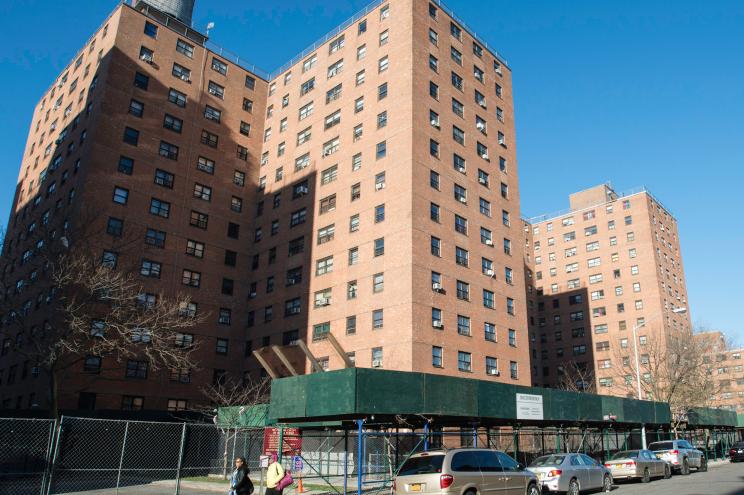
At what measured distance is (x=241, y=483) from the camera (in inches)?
580

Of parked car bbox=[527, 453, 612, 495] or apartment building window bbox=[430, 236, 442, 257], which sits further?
apartment building window bbox=[430, 236, 442, 257]

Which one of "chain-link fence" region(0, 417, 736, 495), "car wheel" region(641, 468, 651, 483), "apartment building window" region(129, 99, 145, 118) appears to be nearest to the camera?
"car wheel" region(641, 468, 651, 483)

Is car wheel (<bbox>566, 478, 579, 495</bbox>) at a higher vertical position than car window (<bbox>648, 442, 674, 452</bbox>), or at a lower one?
lower

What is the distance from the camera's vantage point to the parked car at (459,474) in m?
14.7

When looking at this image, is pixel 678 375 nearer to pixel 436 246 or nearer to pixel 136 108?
pixel 436 246

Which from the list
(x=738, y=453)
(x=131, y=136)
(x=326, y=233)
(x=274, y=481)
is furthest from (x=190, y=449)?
(x=738, y=453)

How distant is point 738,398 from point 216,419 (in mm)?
116846

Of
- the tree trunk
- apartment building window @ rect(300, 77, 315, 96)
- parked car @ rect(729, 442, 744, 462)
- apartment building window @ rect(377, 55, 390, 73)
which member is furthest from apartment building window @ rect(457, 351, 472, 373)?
apartment building window @ rect(300, 77, 315, 96)

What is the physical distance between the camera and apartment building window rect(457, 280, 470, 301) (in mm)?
41553

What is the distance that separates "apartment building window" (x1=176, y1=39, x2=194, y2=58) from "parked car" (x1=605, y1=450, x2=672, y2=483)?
48.4 m

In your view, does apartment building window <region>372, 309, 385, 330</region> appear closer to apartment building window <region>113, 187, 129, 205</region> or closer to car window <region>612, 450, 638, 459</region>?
car window <region>612, 450, 638, 459</region>

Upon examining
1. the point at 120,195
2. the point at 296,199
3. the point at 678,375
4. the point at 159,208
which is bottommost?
the point at 678,375

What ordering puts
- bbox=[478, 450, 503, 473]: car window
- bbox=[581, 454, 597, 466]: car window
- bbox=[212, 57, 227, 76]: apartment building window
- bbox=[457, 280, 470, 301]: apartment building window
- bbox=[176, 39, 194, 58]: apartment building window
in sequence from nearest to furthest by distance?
bbox=[478, 450, 503, 473]: car window
bbox=[581, 454, 597, 466]: car window
bbox=[457, 280, 470, 301]: apartment building window
bbox=[176, 39, 194, 58]: apartment building window
bbox=[212, 57, 227, 76]: apartment building window

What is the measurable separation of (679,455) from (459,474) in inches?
840
